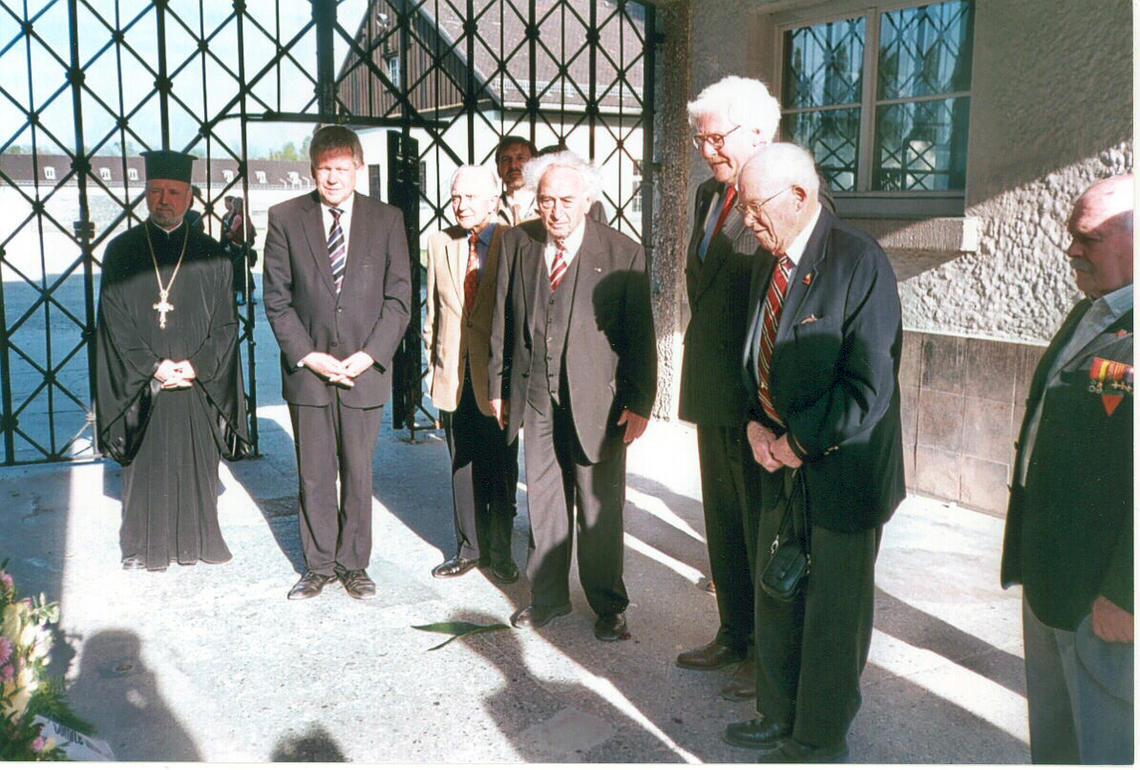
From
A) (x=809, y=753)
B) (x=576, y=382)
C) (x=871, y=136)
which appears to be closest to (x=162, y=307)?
(x=576, y=382)

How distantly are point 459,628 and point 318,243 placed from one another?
169 cm

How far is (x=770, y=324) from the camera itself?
2816 mm

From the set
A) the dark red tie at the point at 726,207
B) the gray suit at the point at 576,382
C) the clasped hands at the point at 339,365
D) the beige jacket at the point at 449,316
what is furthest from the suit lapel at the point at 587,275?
the clasped hands at the point at 339,365

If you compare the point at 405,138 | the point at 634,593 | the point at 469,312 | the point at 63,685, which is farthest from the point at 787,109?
the point at 63,685

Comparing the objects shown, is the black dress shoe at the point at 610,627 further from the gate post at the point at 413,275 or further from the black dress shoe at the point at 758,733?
the gate post at the point at 413,275

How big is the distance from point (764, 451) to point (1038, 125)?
9.83ft

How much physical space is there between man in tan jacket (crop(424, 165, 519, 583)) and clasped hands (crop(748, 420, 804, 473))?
164cm

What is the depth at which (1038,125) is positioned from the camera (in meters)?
4.87

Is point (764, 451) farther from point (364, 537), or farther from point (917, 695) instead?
point (364, 537)

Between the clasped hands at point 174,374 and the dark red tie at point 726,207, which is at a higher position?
the dark red tie at point 726,207

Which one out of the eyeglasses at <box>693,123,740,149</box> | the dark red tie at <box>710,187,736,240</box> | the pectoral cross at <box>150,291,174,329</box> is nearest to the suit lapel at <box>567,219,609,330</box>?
the dark red tie at <box>710,187,736,240</box>

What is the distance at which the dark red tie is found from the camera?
349cm

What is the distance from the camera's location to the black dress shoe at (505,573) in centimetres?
453

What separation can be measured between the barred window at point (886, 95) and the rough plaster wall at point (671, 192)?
95 centimetres
